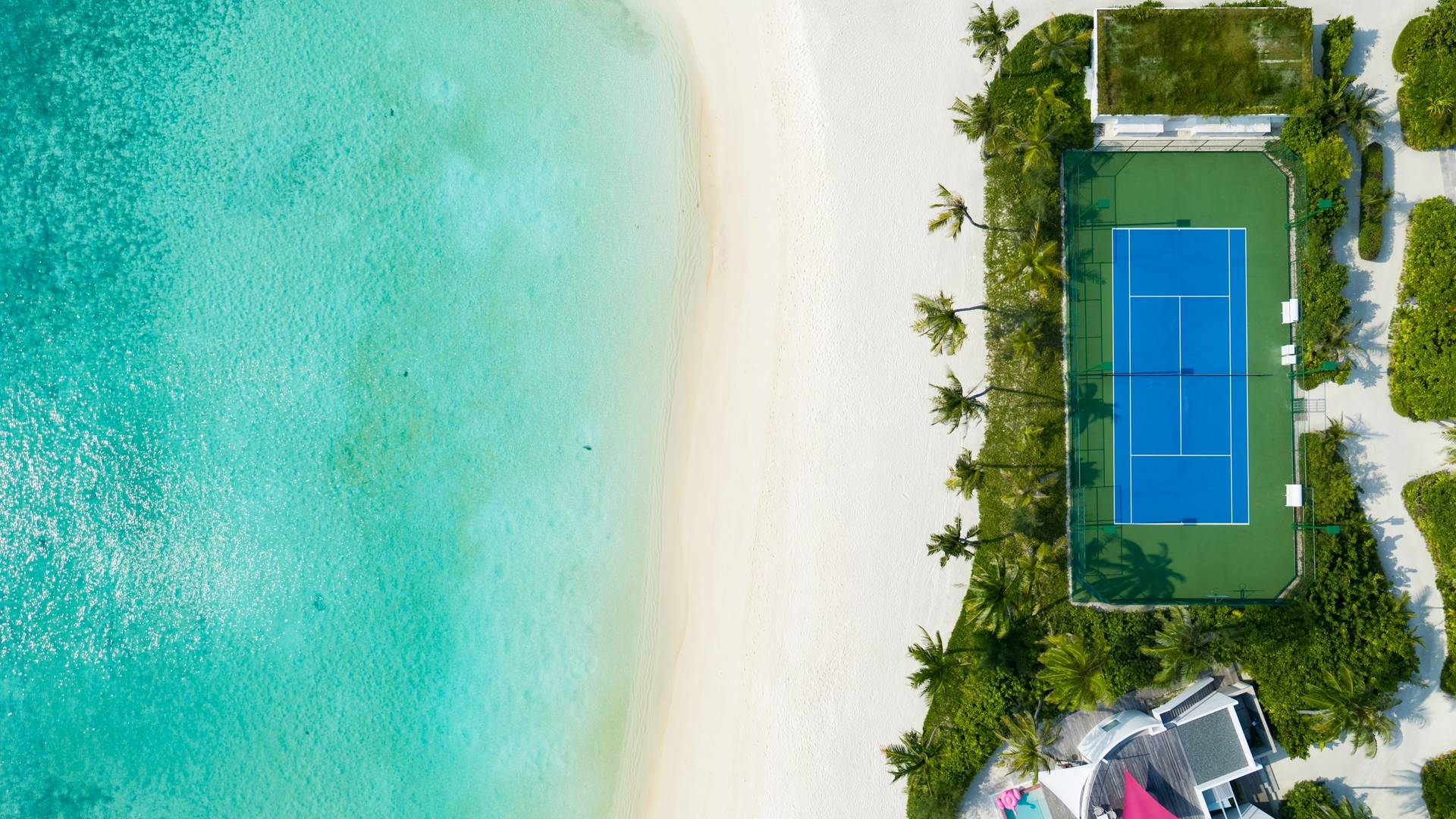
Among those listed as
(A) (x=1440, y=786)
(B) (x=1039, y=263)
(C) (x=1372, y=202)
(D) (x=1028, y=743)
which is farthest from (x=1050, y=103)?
(A) (x=1440, y=786)

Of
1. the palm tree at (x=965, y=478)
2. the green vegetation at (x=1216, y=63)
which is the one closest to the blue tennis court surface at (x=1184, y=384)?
the green vegetation at (x=1216, y=63)

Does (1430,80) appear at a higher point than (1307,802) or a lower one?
higher

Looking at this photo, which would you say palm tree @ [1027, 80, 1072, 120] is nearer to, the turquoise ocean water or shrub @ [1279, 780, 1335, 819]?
the turquoise ocean water

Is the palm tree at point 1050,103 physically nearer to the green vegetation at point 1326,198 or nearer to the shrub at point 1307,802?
the green vegetation at point 1326,198

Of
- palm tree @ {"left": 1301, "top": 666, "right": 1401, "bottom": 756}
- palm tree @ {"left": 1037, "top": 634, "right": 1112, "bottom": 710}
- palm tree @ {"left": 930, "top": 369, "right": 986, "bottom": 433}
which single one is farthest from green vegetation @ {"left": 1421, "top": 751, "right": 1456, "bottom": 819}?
palm tree @ {"left": 930, "top": 369, "right": 986, "bottom": 433}

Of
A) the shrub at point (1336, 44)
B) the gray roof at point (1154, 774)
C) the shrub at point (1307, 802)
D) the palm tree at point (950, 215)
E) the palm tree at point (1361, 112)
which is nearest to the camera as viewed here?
the gray roof at point (1154, 774)

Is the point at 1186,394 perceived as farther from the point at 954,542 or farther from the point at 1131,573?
the point at 954,542

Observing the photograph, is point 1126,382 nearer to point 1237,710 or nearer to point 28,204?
point 1237,710
